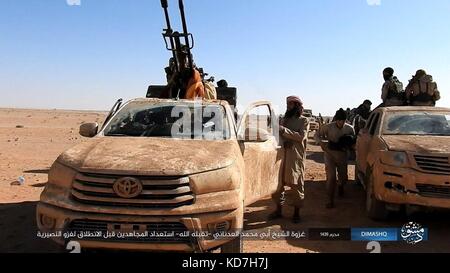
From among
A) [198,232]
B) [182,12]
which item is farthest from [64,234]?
[182,12]

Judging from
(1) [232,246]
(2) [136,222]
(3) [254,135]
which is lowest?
(1) [232,246]

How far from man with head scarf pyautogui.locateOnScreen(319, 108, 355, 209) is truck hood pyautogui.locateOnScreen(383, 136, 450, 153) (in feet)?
3.86

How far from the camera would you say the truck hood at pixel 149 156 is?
13.1ft

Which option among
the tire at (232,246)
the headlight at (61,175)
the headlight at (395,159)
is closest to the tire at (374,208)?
the headlight at (395,159)

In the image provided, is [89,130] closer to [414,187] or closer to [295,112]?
[295,112]

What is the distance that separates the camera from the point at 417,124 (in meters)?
7.46

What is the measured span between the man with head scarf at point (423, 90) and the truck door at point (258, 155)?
15.5 ft

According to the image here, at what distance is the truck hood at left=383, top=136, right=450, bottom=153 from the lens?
6191mm

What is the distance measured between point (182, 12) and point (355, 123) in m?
6.64

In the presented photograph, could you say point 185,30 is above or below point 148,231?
above

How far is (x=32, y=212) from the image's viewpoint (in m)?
7.08

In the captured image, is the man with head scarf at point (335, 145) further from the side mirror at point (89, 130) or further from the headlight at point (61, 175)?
the headlight at point (61, 175)

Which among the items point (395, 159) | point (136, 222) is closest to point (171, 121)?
point (136, 222)

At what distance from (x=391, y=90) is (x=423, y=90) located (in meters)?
0.77
